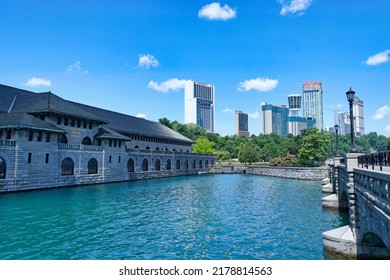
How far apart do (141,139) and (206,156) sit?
3035 centimetres

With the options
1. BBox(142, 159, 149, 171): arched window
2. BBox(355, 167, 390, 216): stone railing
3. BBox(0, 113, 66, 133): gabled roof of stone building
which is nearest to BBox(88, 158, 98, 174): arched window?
BBox(0, 113, 66, 133): gabled roof of stone building

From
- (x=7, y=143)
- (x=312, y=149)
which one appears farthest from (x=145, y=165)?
(x=312, y=149)

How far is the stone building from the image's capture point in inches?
1544

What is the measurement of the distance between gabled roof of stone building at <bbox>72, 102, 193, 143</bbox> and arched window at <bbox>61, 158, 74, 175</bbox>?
52.4ft

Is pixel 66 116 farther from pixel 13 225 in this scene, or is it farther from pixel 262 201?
pixel 262 201

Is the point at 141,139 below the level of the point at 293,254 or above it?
above

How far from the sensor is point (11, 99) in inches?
2023

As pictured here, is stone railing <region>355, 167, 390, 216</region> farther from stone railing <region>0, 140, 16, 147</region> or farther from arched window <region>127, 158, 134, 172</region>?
arched window <region>127, 158, 134, 172</region>

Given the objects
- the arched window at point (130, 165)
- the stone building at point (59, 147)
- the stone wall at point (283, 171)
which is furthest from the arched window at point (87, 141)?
the stone wall at point (283, 171)

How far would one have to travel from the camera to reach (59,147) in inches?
1806

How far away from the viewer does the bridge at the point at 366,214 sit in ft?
34.5

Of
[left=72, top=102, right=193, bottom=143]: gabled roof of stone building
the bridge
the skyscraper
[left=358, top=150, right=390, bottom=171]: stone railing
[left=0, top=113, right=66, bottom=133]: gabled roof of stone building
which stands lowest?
the bridge

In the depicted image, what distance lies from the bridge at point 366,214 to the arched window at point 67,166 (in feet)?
134
